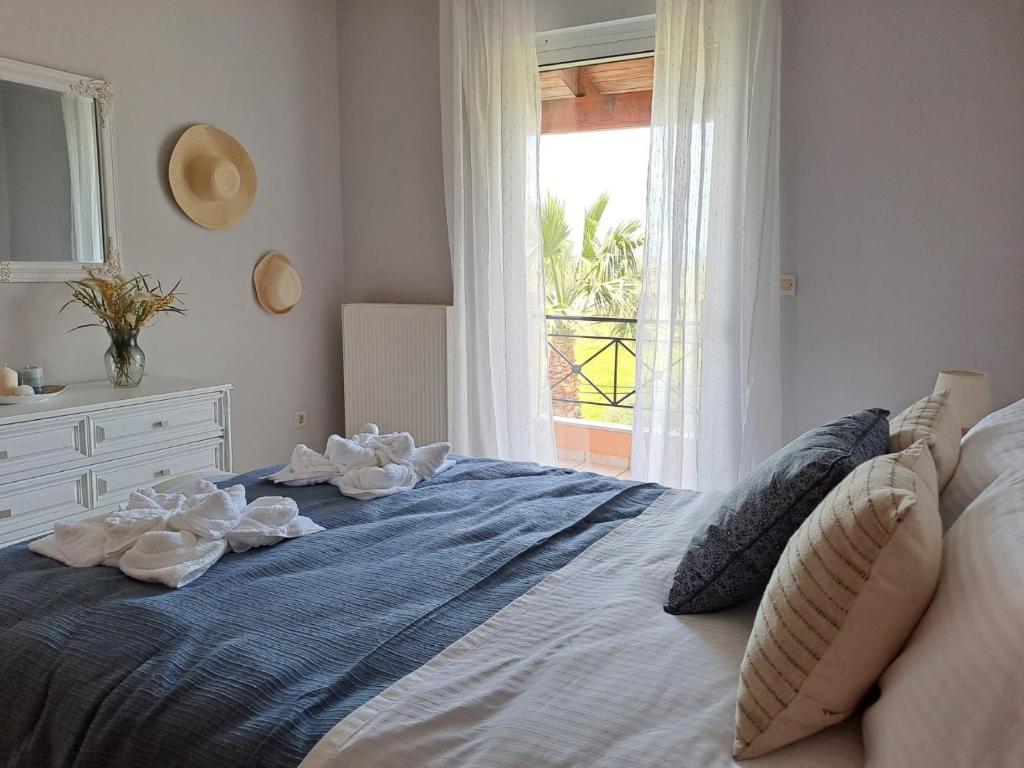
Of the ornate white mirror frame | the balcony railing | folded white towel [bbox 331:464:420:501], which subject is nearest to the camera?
folded white towel [bbox 331:464:420:501]

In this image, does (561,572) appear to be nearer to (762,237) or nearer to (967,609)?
(967,609)

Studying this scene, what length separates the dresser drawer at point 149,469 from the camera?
9.33 ft

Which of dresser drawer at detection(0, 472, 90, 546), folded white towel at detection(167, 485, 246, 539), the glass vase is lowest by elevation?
dresser drawer at detection(0, 472, 90, 546)

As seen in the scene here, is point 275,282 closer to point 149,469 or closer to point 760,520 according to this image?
point 149,469

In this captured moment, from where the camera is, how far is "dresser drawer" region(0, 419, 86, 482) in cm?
256

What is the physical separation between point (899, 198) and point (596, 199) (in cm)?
141

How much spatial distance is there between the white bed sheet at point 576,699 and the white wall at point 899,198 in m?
2.12

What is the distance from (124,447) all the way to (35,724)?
1.85 m

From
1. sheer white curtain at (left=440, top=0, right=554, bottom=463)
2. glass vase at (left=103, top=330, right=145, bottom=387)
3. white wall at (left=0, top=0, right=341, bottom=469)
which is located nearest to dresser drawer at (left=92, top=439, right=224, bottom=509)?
glass vase at (left=103, top=330, right=145, bottom=387)

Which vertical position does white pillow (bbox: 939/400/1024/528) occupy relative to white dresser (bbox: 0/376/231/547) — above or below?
above

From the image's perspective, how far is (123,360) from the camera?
307 centimetres

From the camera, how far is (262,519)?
1759mm

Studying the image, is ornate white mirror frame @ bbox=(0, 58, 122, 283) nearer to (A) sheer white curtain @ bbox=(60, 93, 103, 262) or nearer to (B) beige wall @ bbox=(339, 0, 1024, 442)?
(A) sheer white curtain @ bbox=(60, 93, 103, 262)

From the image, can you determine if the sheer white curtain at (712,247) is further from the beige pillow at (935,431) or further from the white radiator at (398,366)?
the beige pillow at (935,431)
